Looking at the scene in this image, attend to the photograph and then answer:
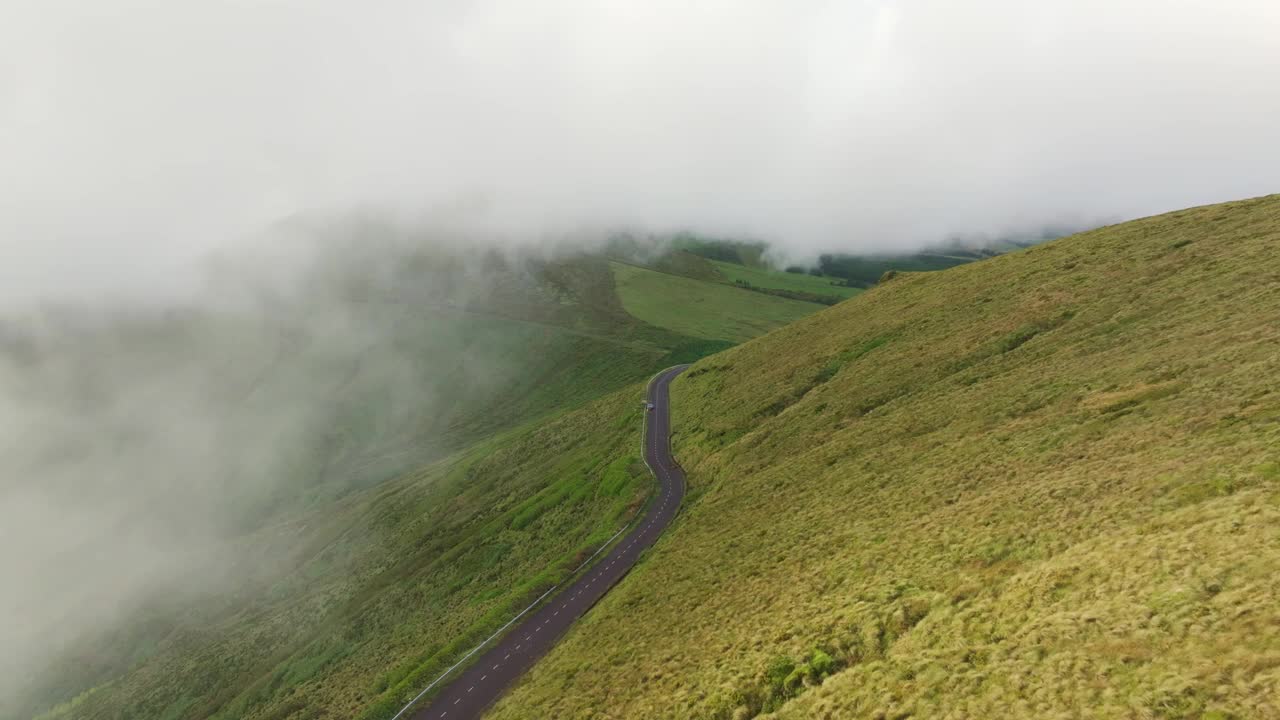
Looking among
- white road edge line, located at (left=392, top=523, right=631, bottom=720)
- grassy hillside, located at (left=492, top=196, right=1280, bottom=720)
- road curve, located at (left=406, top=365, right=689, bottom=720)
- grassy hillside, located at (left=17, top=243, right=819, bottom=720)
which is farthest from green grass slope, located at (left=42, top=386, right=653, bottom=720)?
grassy hillside, located at (left=492, top=196, right=1280, bottom=720)

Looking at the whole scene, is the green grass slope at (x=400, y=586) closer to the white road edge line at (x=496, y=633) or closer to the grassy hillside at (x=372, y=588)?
the grassy hillside at (x=372, y=588)

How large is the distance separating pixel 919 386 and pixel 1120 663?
4015 centimetres

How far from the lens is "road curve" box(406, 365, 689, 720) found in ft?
129

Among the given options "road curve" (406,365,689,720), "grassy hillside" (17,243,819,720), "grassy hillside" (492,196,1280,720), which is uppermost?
"grassy hillside" (492,196,1280,720)

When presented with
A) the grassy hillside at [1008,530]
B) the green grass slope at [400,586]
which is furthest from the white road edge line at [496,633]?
the grassy hillside at [1008,530]

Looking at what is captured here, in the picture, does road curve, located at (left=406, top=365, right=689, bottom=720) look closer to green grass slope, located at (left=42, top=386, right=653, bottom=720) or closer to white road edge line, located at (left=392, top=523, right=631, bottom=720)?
white road edge line, located at (left=392, top=523, right=631, bottom=720)

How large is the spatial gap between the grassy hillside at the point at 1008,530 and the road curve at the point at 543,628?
122 inches

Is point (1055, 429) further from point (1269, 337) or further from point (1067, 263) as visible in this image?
point (1067, 263)

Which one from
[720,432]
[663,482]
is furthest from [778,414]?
[663,482]

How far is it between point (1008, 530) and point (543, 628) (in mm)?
34361

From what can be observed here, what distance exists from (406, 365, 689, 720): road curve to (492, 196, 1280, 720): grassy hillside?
3107 mm

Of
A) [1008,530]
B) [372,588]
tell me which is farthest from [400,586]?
[1008,530]

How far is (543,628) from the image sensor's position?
44938 mm

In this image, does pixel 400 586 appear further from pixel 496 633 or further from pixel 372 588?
pixel 496 633
